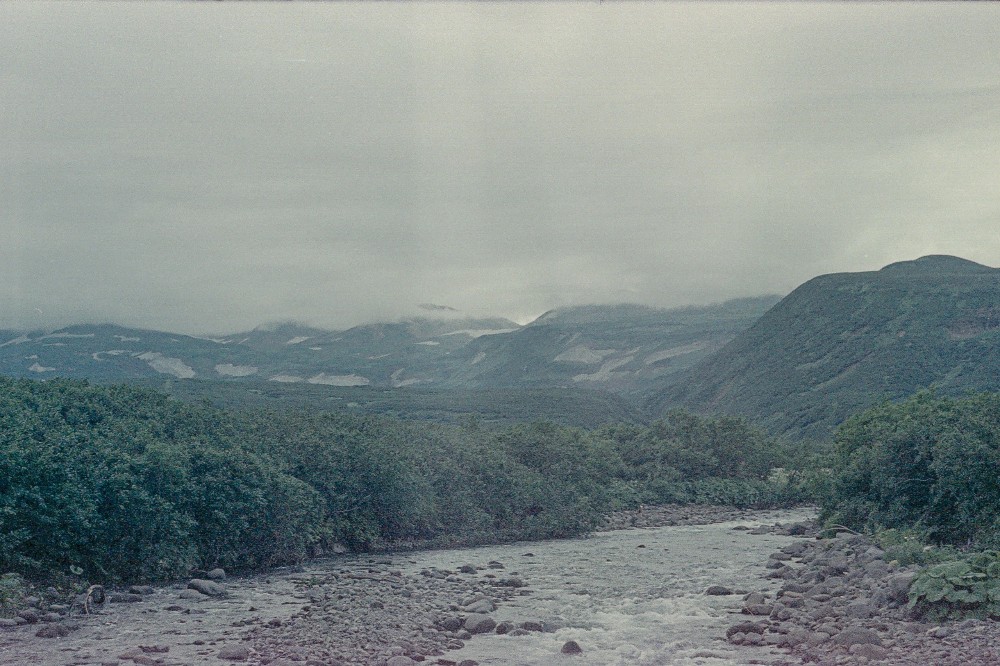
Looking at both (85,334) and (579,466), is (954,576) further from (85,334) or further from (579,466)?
(85,334)

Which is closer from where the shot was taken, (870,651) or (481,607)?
(870,651)

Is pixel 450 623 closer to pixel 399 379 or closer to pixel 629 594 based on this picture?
pixel 629 594

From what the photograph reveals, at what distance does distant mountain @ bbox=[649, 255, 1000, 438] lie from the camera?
11825cm

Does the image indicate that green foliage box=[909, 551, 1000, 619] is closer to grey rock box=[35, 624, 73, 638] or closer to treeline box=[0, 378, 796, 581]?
grey rock box=[35, 624, 73, 638]

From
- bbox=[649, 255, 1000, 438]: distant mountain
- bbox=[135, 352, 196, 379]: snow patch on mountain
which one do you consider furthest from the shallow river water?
bbox=[135, 352, 196, 379]: snow patch on mountain

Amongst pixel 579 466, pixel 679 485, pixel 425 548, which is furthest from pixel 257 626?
pixel 679 485

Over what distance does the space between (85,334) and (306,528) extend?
156071 mm

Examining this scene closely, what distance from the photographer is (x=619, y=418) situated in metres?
122

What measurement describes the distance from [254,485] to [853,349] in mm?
121468

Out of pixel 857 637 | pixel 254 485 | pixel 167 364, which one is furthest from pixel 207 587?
pixel 167 364

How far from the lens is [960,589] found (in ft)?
63.9

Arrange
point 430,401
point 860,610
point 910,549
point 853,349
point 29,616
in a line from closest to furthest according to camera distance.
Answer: point 860,610
point 29,616
point 910,549
point 430,401
point 853,349

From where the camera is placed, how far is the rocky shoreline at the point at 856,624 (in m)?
17.3

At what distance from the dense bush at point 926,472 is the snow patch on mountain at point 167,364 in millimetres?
154045
